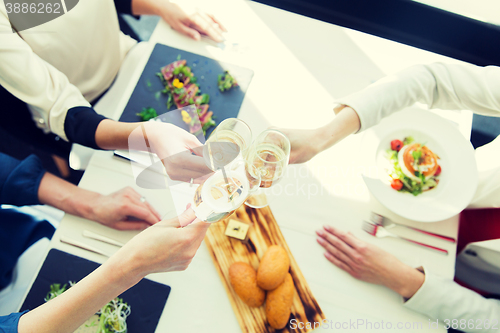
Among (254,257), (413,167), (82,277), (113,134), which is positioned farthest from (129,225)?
(413,167)

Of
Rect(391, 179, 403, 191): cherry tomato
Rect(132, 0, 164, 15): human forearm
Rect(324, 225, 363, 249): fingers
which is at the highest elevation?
Rect(132, 0, 164, 15): human forearm

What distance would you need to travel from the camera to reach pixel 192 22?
1.19 meters

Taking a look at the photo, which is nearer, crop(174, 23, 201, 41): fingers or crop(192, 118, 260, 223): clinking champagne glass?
crop(192, 118, 260, 223): clinking champagne glass

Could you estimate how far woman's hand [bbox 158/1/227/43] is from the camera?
1186 mm

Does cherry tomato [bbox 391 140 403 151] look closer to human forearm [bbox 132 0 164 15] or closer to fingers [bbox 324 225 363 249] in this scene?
fingers [bbox 324 225 363 249]

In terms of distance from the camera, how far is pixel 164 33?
122 centimetres

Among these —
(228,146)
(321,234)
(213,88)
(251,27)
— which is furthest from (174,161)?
(251,27)

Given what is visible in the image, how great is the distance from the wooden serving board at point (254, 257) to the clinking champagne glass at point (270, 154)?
0.21 meters

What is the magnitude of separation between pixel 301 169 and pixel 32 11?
1.01 meters

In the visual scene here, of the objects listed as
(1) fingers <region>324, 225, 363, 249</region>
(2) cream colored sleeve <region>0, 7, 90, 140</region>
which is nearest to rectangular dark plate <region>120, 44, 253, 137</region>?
(2) cream colored sleeve <region>0, 7, 90, 140</region>

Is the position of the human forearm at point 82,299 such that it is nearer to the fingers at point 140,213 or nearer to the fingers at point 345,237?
the fingers at point 140,213

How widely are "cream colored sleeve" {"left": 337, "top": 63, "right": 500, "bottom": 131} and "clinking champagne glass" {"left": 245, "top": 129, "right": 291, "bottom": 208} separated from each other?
0.35m

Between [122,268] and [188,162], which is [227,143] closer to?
[188,162]

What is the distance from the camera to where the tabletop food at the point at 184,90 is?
1.08 meters
